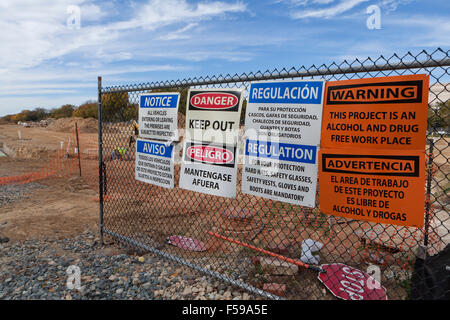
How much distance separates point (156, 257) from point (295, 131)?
3.25 m

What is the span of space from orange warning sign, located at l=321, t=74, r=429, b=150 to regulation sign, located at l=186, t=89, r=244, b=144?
0.95m

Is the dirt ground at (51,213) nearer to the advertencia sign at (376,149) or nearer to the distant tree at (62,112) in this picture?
the advertencia sign at (376,149)

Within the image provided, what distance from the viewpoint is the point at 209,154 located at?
3.38m

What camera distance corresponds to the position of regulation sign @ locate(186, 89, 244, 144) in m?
3.19

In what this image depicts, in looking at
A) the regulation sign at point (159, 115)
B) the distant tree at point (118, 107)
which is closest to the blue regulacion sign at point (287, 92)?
the regulation sign at point (159, 115)

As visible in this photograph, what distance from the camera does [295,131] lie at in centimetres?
282

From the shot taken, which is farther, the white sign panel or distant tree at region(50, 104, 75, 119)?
distant tree at region(50, 104, 75, 119)

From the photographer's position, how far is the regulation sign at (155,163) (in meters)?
4.00

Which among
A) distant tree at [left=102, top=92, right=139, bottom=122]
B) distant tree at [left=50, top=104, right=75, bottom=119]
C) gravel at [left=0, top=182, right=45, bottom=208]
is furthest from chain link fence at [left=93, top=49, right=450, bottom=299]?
distant tree at [left=50, top=104, right=75, bottom=119]

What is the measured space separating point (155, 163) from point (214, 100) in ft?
4.61

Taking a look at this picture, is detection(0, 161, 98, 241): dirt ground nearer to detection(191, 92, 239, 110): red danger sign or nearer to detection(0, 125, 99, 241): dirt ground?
detection(0, 125, 99, 241): dirt ground

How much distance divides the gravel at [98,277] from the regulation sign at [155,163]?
1304mm
